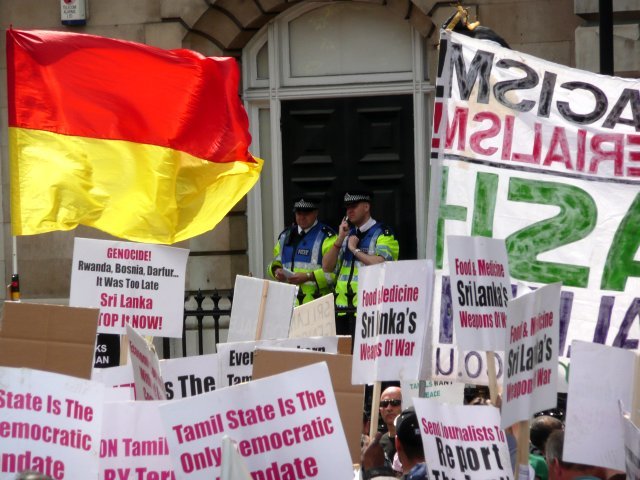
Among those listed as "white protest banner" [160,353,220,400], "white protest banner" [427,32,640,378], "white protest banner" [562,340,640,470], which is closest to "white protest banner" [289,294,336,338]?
"white protest banner" [427,32,640,378]

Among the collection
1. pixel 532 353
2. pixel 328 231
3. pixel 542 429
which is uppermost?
pixel 328 231

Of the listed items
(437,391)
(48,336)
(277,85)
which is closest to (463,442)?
(48,336)

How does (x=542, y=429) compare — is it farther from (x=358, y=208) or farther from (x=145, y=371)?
(x=358, y=208)

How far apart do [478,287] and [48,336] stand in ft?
7.04

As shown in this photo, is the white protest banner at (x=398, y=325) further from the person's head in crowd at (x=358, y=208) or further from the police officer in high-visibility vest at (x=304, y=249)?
the police officer in high-visibility vest at (x=304, y=249)

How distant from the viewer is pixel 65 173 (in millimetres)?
9055

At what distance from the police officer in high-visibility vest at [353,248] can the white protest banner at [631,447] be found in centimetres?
600

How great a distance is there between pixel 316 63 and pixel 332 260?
3.05 metres

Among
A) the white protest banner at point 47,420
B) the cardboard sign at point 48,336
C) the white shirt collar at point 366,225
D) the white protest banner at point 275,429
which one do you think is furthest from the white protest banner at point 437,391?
the white protest banner at point 47,420

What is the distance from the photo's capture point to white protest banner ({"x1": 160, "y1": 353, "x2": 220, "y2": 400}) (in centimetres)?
752

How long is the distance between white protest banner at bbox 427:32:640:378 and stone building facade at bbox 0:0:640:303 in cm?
569

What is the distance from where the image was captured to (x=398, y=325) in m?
7.30

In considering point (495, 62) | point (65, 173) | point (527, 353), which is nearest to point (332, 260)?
point (65, 173)

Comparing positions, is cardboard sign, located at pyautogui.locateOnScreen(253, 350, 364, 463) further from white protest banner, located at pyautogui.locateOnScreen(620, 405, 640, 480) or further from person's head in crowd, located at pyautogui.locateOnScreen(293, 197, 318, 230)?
person's head in crowd, located at pyautogui.locateOnScreen(293, 197, 318, 230)
